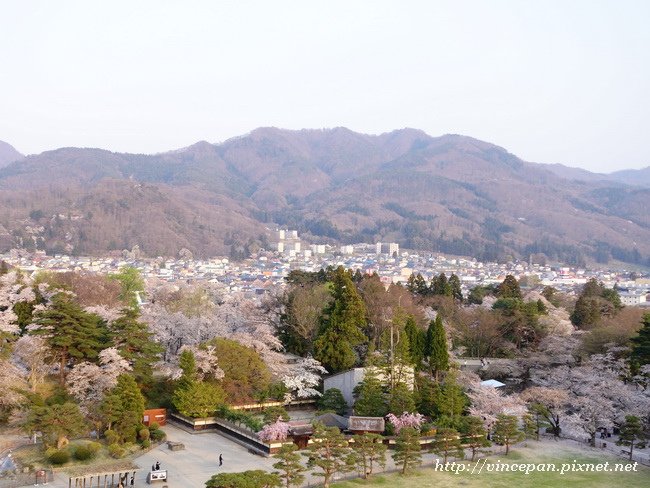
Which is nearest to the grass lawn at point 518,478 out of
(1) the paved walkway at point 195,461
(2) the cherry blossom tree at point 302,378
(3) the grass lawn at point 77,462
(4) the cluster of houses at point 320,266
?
(1) the paved walkway at point 195,461

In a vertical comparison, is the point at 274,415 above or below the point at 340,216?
below

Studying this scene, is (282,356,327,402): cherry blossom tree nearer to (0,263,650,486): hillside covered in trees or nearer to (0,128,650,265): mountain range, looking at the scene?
(0,263,650,486): hillside covered in trees

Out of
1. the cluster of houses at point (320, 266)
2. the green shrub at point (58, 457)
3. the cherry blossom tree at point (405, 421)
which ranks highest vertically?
the cluster of houses at point (320, 266)

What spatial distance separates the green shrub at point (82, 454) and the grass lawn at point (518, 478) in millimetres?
6106

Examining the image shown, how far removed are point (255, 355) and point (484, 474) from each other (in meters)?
8.33

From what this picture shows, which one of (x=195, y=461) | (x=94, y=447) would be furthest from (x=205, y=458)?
(x=94, y=447)

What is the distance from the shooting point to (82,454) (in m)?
16.6

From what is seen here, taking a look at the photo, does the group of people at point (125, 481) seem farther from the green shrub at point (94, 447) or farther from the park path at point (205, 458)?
the green shrub at point (94, 447)

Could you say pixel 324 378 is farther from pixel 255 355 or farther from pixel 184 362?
pixel 184 362

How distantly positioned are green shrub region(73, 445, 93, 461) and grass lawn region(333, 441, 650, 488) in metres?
6.11

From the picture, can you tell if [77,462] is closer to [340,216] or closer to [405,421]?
[405,421]

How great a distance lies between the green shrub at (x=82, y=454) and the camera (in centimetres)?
1659

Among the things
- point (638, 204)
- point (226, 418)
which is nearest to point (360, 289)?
point (226, 418)

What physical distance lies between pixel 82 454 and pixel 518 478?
419 inches
